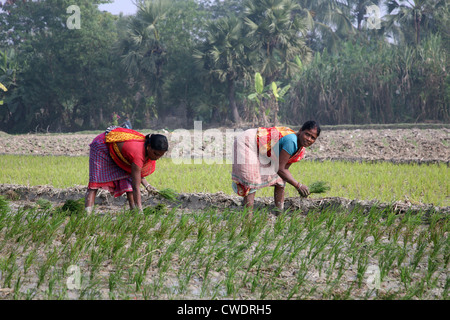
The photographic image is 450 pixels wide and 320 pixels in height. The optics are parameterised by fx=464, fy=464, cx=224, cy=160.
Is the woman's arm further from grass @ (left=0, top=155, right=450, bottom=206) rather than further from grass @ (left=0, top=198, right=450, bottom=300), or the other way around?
grass @ (left=0, top=155, right=450, bottom=206)

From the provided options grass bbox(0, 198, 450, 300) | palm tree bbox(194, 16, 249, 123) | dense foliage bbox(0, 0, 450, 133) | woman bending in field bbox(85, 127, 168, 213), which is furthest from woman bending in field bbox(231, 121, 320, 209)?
palm tree bbox(194, 16, 249, 123)

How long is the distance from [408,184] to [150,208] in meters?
3.48

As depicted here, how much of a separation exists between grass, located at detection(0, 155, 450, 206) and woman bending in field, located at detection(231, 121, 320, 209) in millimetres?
1064

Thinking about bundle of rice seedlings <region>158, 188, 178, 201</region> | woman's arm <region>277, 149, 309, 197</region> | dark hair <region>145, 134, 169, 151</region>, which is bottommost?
bundle of rice seedlings <region>158, 188, 178, 201</region>

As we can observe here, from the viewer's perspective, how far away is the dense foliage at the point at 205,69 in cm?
1691

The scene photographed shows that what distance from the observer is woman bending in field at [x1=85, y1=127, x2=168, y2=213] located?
12.9 ft

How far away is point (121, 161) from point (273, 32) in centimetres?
1513

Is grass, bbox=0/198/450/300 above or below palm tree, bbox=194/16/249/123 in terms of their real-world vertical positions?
below

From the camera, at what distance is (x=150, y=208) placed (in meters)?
4.25

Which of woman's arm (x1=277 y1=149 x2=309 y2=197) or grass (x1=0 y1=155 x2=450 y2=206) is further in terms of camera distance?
grass (x1=0 y1=155 x2=450 y2=206)

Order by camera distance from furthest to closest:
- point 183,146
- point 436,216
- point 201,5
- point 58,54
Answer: point 201,5 → point 58,54 → point 183,146 → point 436,216

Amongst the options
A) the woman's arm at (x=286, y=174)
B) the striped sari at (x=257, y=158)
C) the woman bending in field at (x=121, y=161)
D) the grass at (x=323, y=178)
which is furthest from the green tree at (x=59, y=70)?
the woman's arm at (x=286, y=174)
